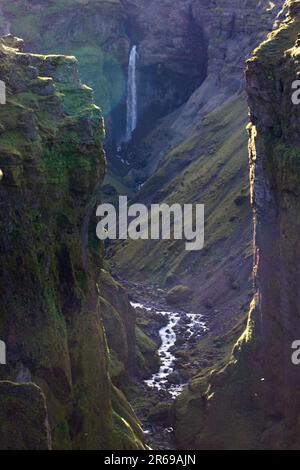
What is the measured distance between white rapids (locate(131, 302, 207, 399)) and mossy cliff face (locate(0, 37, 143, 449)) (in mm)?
24425

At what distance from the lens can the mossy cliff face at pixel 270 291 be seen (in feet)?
252

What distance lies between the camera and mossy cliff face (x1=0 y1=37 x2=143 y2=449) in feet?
209

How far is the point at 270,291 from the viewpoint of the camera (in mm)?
80875

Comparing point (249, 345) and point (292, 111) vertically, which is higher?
point (292, 111)

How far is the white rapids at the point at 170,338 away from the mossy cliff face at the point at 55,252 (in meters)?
24.4

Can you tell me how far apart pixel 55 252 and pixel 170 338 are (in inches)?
2144

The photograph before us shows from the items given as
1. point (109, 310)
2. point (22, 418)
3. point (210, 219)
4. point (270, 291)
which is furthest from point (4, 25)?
point (22, 418)

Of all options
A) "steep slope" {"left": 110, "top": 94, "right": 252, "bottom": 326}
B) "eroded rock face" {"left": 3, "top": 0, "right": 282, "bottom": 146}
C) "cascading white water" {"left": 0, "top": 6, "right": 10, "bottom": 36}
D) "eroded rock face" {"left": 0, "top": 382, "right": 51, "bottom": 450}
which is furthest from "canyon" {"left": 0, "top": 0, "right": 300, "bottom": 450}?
"cascading white water" {"left": 0, "top": 6, "right": 10, "bottom": 36}

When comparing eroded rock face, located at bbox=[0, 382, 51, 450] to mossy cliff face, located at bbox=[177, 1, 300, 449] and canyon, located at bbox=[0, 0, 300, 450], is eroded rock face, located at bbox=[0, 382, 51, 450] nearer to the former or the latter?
canyon, located at bbox=[0, 0, 300, 450]

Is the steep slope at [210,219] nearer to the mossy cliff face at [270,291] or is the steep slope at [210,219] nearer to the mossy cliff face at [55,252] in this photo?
the mossy cliff face at [270,291]
